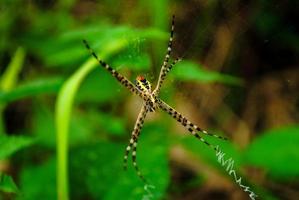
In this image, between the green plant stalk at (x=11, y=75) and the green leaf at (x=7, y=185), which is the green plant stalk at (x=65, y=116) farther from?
the green plant stalk at (x=11, y=75)

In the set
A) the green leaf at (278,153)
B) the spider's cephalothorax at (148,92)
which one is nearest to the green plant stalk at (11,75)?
the green leaf at (278,153)

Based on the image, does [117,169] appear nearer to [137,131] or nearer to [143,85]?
[137,131]

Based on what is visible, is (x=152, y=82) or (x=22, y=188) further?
(x=22, y=188)

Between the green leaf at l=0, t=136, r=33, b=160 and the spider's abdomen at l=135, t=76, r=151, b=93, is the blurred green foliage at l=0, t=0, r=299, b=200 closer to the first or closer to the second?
the green leaf at l=0, t=136, r=33, b=160

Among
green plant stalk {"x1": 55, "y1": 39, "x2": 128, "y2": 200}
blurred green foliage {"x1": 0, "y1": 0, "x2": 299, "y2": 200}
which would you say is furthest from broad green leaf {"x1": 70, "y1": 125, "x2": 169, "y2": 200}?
green plant stalk {"x1": 55, "y1": 39, "x2": 128, "y2": 200}

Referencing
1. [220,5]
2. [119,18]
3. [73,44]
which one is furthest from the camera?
[119,18]

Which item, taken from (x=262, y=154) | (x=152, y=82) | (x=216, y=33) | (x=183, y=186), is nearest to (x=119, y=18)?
(x=216, y=33)

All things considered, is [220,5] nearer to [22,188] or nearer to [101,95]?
[101,95]

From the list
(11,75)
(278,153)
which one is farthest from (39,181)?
(278,153)
